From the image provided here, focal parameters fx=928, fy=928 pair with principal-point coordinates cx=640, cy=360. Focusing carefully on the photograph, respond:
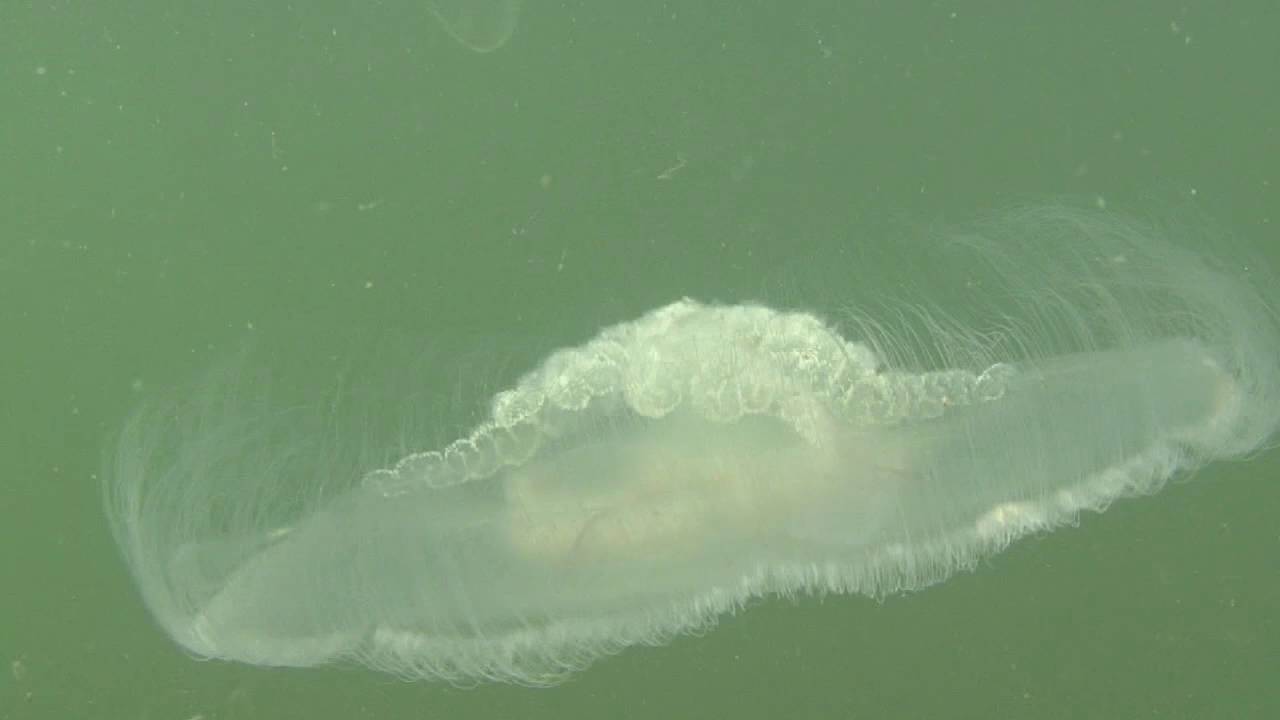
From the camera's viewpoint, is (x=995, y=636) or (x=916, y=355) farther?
(x=995, y=636)

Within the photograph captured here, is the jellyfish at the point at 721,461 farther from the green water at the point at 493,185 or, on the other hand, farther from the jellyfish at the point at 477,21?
the jellyfish at the point at 477,21

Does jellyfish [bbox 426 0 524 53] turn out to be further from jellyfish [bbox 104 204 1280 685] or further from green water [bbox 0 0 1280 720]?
jellyfish [bbox 104 204 1280 685]

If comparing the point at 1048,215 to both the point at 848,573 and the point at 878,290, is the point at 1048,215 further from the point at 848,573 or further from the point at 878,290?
the point at 848,573

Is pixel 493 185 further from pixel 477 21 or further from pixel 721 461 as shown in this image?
pixel 721 461

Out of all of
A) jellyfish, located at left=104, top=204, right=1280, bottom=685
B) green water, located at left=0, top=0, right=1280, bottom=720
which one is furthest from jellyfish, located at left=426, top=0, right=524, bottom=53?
jellyfish, located at left=104, top=204, right=1280, bottom=685

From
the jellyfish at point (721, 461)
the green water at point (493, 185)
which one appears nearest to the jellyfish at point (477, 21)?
the green water at point (493, 185)

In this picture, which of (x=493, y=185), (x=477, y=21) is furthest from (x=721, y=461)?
(x=477, y=21)

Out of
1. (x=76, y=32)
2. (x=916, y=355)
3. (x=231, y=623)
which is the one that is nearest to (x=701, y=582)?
(x=916, y=355)
